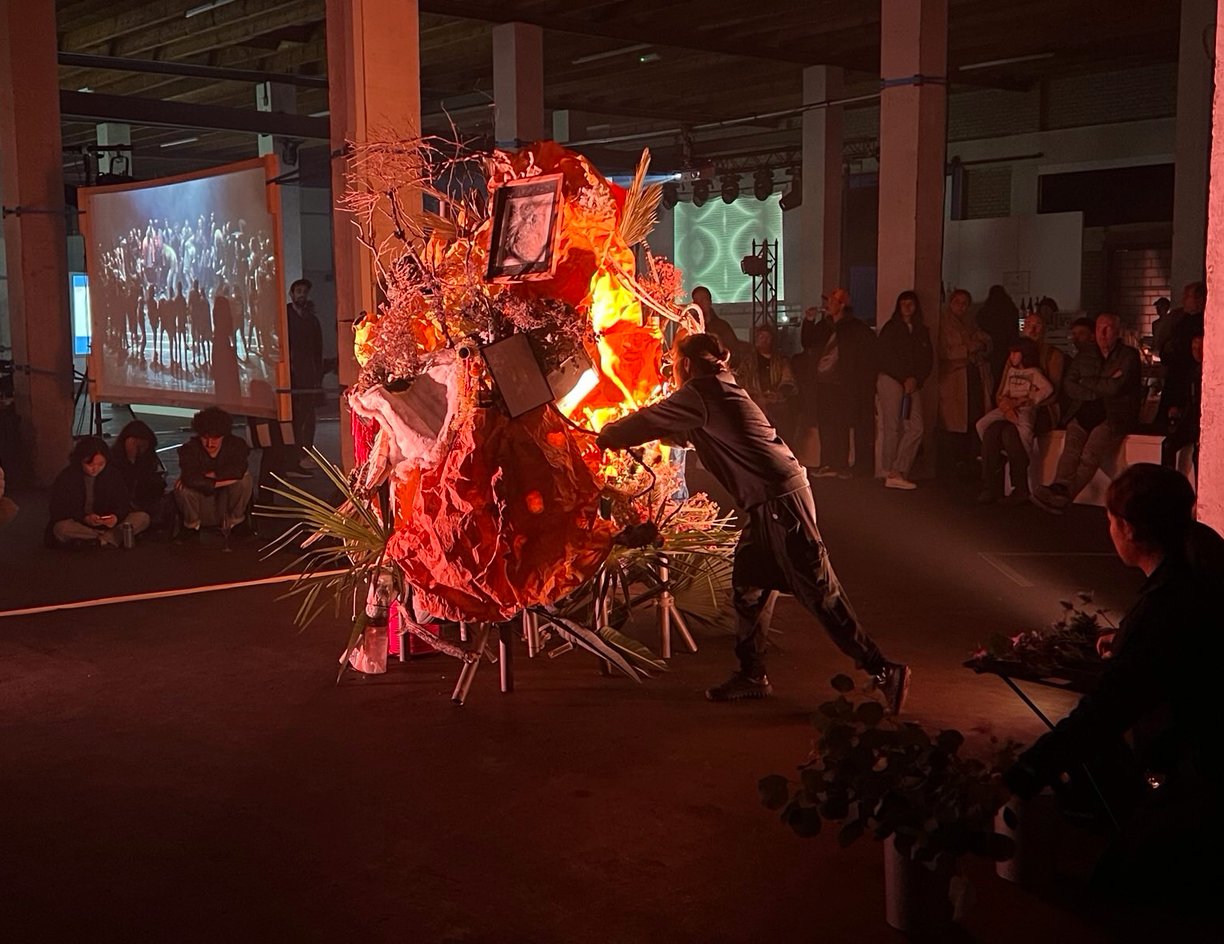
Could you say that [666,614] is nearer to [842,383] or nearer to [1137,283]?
[842,383]

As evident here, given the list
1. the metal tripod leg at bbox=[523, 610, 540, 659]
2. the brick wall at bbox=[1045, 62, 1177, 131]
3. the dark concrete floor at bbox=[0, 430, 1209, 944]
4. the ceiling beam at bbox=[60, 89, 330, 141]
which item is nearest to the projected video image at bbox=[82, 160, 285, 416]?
the dark concrete floor at bbox=[0, 430, 1209, 944]

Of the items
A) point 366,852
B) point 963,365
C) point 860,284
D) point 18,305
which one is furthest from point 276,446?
point 860,284

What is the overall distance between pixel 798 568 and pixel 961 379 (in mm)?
6969

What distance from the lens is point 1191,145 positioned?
13.5 meters

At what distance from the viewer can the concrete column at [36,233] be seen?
12.0 m

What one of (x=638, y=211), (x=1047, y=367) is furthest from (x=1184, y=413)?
(x=638, y=211)

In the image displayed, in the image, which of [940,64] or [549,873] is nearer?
[549,873]

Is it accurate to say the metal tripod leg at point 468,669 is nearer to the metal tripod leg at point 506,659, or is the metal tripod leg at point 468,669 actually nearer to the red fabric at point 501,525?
the metal tripod leg at point 506,659

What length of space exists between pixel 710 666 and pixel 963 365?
6.43 metres

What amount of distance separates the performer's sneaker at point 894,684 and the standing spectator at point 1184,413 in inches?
169

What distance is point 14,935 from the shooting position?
3660mm

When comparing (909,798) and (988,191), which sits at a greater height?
(988,191)

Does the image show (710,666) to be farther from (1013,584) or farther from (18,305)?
(18,305)

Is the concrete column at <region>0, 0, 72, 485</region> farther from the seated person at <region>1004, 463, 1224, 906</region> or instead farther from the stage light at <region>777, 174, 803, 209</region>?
the stage light at <region>777, 174, 803, 209</region>
